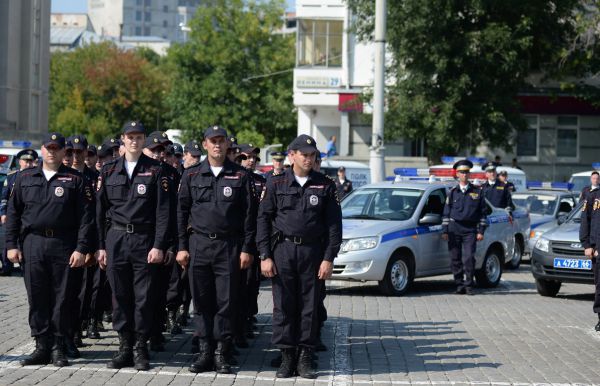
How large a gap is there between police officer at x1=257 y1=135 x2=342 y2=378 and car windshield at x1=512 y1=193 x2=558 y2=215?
17.7 m

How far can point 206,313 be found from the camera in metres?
10.5

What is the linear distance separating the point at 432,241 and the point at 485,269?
174cm

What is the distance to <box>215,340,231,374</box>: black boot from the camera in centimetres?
1033

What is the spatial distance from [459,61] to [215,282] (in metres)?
26.5

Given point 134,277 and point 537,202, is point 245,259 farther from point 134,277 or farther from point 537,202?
point 537,202

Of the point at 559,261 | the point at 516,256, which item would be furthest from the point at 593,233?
the point at 516,256

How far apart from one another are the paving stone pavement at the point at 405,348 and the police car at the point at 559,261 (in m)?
0.47

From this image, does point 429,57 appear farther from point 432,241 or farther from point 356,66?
point 432,241

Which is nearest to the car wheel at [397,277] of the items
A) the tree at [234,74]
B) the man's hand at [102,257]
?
the man's hand at [102,257]

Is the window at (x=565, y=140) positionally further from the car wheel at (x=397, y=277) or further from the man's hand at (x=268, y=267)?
the man's hand at (x=268, y=267)

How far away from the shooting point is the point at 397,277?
1773 centimetres

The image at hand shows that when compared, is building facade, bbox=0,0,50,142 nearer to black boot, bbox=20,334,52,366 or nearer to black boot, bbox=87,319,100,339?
black boot, bbox=87,319,100,339

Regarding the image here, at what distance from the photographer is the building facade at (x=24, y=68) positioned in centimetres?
5875

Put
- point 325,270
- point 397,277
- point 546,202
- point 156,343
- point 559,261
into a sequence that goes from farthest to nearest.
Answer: point 546,202 < point 559,261 < point 397,277 < point 156,343 < point 325,270
